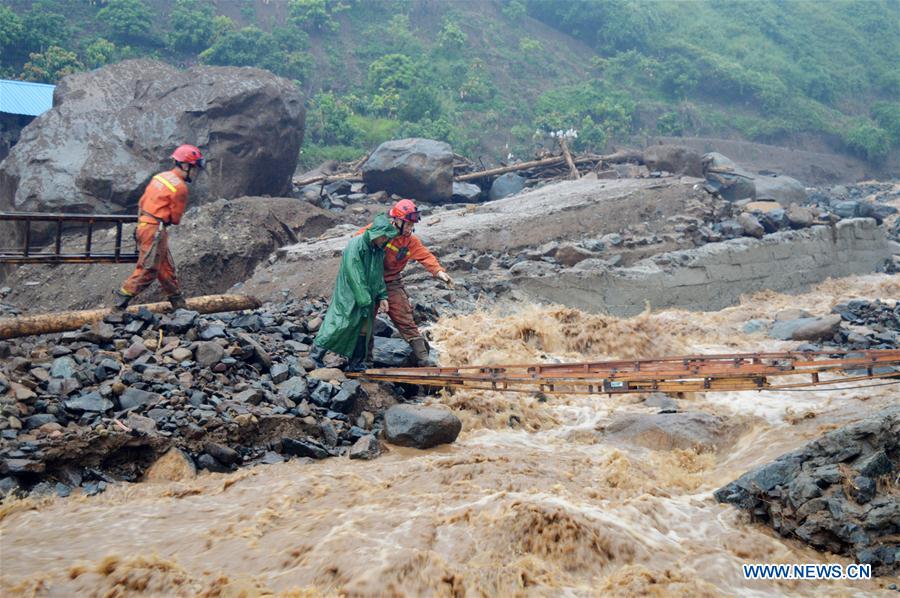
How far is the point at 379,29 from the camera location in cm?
2817

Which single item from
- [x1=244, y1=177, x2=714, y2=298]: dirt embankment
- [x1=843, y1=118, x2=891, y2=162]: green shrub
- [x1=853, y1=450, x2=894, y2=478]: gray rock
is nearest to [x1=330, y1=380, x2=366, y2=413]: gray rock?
[x1=244, y1=177, x2=714, y2=298]: dirt embankment

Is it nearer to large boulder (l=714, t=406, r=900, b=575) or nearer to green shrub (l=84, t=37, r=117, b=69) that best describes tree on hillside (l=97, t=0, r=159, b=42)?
green shrub (l=84, t=37, r=117, b=69)

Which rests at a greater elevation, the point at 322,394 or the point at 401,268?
the point at 401,268

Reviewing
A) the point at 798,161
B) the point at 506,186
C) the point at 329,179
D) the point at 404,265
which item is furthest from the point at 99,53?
the point at 798,161

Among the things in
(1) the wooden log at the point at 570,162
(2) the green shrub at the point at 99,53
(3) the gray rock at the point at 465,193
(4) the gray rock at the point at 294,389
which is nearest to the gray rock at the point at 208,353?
(4) the gray rock at the point at 294,389

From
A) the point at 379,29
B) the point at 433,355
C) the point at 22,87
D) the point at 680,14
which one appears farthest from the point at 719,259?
the point at 680,14

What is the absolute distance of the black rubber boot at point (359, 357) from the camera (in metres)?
7.12

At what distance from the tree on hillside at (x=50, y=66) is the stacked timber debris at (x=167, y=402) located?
1453cm

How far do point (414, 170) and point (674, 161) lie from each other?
4826mm

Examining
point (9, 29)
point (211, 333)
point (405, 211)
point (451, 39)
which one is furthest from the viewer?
point (451, 39)

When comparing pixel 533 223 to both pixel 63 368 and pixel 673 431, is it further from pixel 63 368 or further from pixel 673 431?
pixel 63 368

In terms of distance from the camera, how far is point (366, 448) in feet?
20.1

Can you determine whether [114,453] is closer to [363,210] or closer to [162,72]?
[363,210]

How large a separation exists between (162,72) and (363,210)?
4195 millimetres
